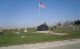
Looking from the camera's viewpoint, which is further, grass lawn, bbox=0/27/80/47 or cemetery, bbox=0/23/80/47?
cemetery, bbox=0/23/80/47

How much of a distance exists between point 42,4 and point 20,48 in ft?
63.6

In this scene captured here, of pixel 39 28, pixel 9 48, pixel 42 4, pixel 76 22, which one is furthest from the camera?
pixel 76 22

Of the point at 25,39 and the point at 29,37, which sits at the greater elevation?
the point at 29,37

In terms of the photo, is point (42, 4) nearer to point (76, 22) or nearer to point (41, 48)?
point (41, 48)

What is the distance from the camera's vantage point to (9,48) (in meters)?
→ 18.2

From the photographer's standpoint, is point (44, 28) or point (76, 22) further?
point (76, 22)

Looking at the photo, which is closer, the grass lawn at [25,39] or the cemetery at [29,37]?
the grass lawn at [25,39]

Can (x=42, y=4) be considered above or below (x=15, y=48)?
above

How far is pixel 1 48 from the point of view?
60.0ft

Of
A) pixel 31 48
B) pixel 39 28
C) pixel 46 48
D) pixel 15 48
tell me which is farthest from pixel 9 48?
pixel 39 28

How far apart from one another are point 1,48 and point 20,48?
1752mm

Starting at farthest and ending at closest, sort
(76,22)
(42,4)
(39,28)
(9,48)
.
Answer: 1. (76,22)
2. (39,28)
3. (42,4)
4. (9,48)

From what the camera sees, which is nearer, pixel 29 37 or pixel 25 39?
pixel 25 39

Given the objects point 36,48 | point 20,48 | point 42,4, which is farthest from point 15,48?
point 42,4
